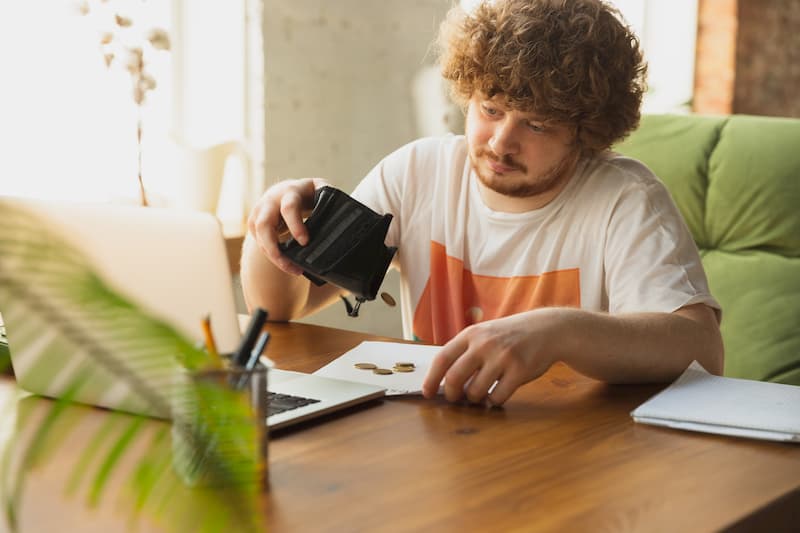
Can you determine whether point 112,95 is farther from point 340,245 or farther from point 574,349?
point 574,349

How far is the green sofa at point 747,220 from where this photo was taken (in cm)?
186

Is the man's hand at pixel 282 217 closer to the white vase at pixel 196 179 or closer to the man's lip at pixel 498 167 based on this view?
the man's lip at pixel 498 167

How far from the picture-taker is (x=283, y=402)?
1.05 meters

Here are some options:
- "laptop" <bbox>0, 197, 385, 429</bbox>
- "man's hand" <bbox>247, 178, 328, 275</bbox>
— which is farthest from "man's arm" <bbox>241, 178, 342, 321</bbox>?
"laptop" <bbox>0, 197, 385, 429</bbox>

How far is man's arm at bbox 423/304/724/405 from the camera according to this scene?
108 centimetres

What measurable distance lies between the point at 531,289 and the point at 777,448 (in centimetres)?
70

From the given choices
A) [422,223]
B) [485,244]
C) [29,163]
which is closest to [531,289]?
[485,244]

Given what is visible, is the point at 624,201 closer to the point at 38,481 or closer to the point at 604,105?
the point at 604,105

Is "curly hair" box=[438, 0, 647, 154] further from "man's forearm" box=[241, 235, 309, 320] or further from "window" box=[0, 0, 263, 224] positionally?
"window" box=[0, 0, 263, 224]

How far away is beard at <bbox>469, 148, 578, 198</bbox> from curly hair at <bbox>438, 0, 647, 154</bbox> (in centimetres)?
7

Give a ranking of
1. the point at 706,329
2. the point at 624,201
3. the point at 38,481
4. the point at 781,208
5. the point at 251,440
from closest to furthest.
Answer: the point at 251,440
the point at 38,481
the point at 706,329
the point at 624,201
the point at 781,208

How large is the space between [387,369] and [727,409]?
1.31 ft

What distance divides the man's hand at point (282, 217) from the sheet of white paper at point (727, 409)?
0.54 metres

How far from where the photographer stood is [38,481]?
2.72 ft
